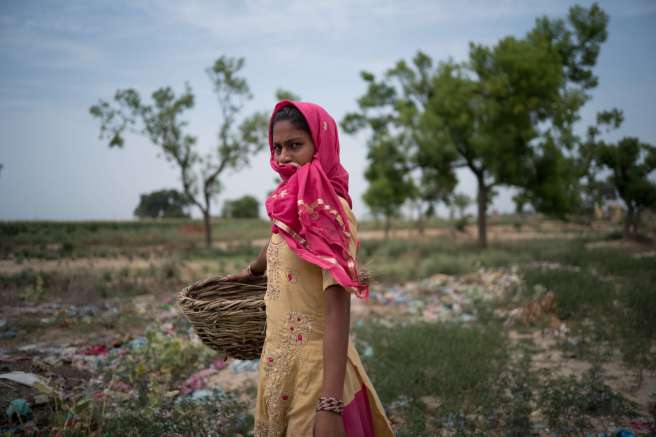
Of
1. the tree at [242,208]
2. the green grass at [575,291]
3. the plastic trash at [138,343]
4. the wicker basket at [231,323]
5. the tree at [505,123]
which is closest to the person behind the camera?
the wicker basket at [231,323]

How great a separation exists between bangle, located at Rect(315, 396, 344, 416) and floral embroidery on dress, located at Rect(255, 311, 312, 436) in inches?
6.8

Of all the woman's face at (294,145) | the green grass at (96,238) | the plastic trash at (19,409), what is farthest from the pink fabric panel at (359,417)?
the green grass at (96,238)

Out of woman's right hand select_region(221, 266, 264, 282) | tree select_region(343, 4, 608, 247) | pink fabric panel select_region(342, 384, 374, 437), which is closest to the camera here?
pink fabric panel select_region(342, 384, 374, 437)

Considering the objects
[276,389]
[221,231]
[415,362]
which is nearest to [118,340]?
[415,362]

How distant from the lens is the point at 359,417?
1478 mm

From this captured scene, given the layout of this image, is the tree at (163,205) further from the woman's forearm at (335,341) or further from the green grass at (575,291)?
the woman's forearm at (335,341)

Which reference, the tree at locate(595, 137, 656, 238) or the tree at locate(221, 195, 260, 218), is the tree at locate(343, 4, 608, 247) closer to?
the tree at locate(595, 137, 656, 238)

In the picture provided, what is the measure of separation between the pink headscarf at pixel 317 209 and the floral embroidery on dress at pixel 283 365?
0.22 meters

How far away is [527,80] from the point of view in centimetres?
1410

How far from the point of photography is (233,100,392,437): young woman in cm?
137

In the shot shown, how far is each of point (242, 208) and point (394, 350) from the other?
45238mm

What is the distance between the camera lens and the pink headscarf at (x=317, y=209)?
1.39 metres

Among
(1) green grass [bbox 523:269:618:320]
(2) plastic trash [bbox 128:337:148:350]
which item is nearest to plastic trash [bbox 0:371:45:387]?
(2) plastic trash [bbox 128:337:148:350]

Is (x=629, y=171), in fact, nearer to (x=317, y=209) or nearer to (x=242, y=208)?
(x=317, y=209)
